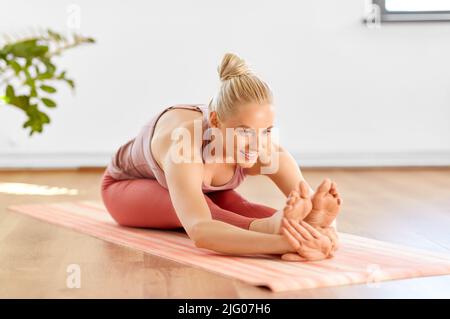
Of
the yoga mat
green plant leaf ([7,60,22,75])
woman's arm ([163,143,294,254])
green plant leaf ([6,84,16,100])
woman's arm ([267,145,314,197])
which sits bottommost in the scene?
the yoga mat

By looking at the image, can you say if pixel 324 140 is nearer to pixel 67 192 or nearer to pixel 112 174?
pixel 67 192

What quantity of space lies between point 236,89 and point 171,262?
0.48 meters

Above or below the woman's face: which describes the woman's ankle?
below

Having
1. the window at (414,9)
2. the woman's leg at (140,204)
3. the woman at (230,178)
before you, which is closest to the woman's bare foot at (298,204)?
the woman at (230,178)

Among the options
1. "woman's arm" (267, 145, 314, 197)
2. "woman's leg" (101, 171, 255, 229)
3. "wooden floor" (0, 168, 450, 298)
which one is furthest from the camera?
"woman's leg" (101, 171, 255, 229)

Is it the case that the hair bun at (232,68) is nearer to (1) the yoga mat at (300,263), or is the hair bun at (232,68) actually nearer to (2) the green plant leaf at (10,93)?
(1) the yoga mat at (300,263)

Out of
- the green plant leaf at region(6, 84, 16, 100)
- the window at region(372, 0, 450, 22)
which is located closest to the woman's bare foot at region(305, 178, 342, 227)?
the green plant leaf at region(6, 84, 16, 100)

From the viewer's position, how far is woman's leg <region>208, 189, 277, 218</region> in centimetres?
261

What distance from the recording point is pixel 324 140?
4941 mm

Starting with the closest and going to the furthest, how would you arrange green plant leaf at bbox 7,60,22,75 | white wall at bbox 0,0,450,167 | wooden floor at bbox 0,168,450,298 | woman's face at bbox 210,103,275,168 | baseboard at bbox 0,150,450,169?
green plant leaf at bbox 7,60,22,75, wooden floor at bbox 0,168,450,298, woman's face at bbox 210,103,275,168, white wall at bbox 0,0,450,167, baseboard at bbox 0,150,450,169

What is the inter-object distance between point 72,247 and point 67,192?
58.0 inches

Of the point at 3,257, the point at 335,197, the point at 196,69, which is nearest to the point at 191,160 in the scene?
the point at 335,197

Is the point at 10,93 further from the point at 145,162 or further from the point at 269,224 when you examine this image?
the point at 145,162

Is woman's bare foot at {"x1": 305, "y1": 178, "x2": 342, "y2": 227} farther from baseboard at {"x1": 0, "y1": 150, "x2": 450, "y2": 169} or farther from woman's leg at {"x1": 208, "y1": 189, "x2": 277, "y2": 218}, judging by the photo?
baseboard at {"x1": 0, "y1": 150, "x2": 450, "y2": 169}
